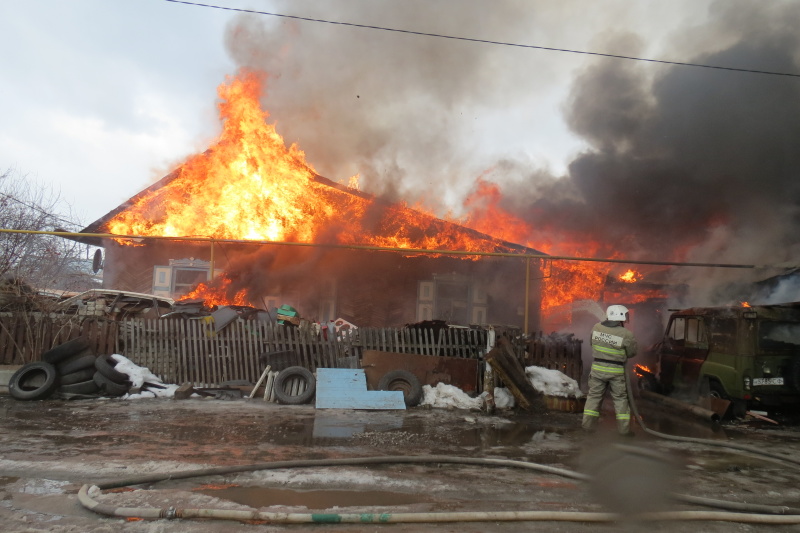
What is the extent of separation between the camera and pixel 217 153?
14.0 m

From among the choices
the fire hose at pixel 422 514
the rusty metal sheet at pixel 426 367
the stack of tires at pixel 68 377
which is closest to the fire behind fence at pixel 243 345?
the rusty metal sheet at pixel 426 367

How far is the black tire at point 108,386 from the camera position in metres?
8.20

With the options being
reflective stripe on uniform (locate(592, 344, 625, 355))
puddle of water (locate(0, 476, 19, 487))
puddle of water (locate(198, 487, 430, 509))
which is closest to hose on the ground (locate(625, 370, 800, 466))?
reflective stripe on uniform (locate(592, 344, 625, 355))

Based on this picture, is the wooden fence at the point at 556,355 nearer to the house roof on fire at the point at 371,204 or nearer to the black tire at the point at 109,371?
the house roof on fire at the point at 371,204

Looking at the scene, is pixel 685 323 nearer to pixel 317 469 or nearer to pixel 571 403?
pixel 571 403

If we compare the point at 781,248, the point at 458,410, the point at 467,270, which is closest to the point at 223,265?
the point at 467,270

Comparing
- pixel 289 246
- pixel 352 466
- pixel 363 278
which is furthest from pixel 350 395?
pixel 363 278

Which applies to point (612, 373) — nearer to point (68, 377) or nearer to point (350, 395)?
point (350, 395)

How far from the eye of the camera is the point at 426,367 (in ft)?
28.8

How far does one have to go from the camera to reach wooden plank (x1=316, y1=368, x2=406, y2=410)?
788cm

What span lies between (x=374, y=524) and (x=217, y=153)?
12.5 meters

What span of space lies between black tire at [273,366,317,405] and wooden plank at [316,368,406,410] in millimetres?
229

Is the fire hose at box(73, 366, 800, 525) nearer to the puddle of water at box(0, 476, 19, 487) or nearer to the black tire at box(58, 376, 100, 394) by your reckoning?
the puddle of water at box(0, 476, 19, 487)

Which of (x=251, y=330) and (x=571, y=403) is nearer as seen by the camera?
(x=571, y=403)
